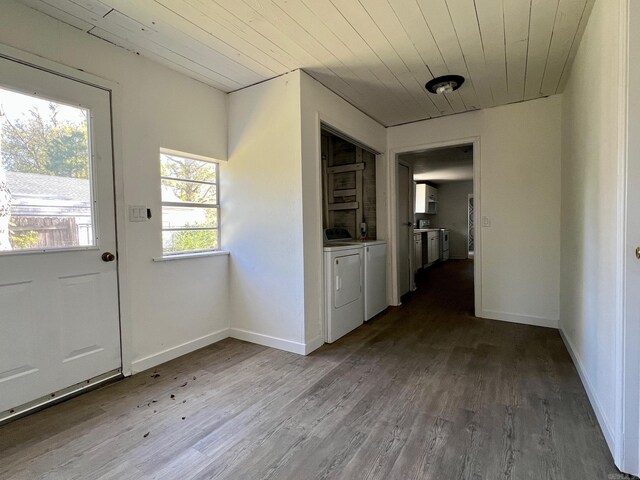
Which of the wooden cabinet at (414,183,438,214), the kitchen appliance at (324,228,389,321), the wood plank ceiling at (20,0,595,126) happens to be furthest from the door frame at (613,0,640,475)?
the wooden cabinet at (414,183,438,214)

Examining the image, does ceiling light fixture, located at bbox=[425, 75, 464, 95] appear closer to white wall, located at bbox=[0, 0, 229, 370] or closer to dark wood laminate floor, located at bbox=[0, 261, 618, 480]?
white wall, located at bbox=[0, 0, 229, 370]

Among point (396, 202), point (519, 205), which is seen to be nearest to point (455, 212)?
point (396, 202)

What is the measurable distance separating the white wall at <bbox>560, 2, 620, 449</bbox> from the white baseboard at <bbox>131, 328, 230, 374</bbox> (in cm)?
276

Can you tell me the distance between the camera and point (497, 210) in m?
3.40

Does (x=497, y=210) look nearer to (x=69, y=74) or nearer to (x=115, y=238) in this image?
(x=115, y=238)

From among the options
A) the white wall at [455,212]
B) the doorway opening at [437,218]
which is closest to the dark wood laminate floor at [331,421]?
the doorway opening at [437,218]

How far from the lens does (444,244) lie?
29.3 feet

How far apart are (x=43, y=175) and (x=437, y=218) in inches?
375

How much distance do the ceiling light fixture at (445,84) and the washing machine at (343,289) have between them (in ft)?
5.39

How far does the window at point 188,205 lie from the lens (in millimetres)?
2596

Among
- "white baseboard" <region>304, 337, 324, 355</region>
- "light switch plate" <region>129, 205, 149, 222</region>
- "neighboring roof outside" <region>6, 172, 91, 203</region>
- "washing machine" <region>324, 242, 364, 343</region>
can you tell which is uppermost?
"neighboring roof outside" <region>6, 172, 91, 203</region>

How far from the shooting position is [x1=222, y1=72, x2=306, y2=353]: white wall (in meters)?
2.60

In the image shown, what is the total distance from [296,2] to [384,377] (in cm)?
244

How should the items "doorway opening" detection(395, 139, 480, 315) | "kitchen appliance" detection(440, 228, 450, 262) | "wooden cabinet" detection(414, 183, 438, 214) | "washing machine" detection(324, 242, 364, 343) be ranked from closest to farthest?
"washing machine" detection(324, 242, 364, 343) < "doorway opening" detection(395, 139, 480, 315) < "wooden cabinet" detection(414, 183, 438, 214) < "kitchen appliance" detection(440, 228, 450, 262)
